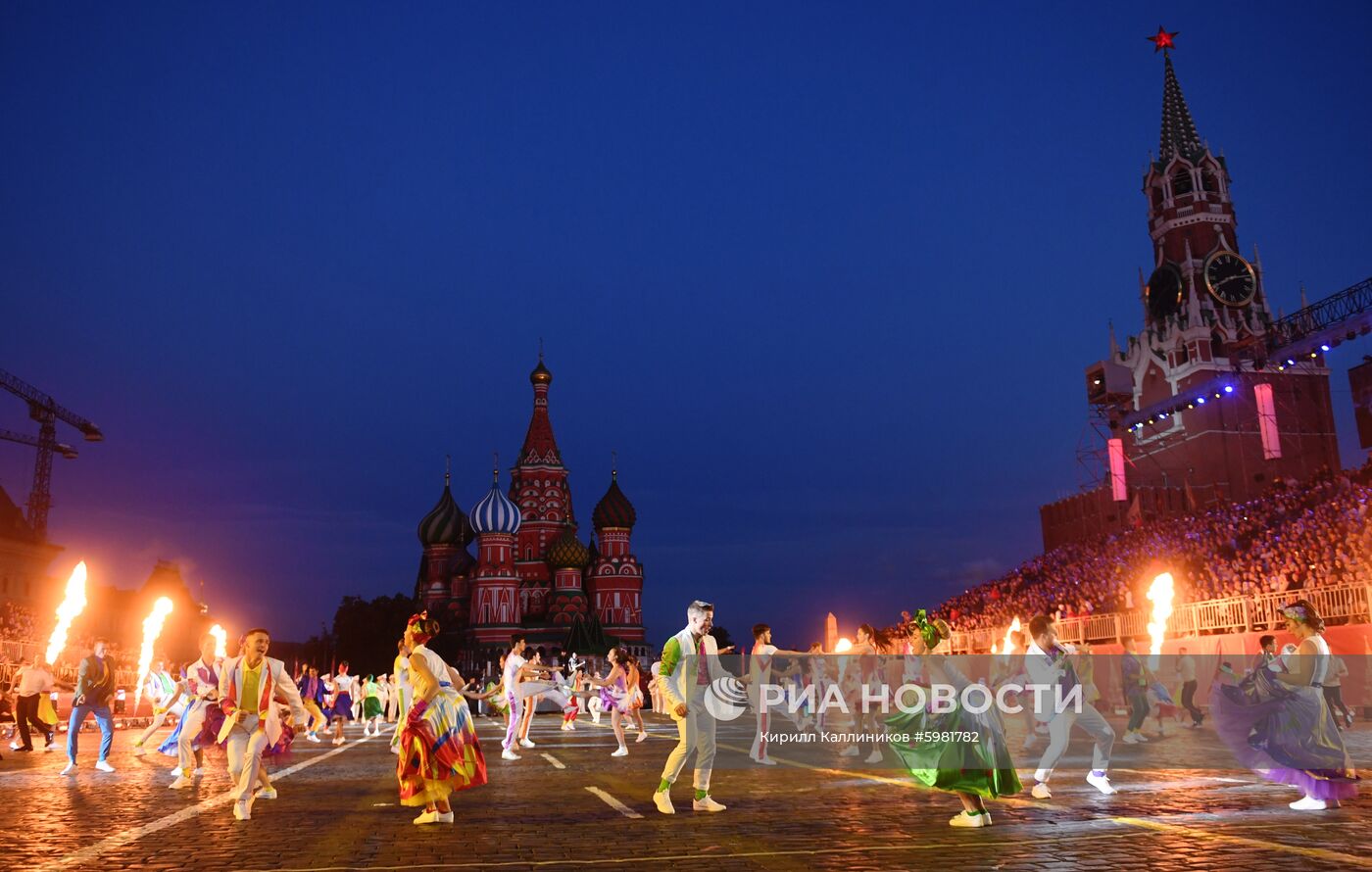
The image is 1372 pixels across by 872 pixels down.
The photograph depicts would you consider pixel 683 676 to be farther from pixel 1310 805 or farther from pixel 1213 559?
pixel 1213 559

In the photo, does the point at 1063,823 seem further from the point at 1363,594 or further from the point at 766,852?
the point at 1363,594

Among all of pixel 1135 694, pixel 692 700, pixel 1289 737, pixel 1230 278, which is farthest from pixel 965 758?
pixel 1230 278

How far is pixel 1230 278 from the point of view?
66562 millimetres

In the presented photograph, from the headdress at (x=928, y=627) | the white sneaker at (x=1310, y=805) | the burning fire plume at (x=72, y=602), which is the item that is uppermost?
the burning fire plume at (x=72, y=602)

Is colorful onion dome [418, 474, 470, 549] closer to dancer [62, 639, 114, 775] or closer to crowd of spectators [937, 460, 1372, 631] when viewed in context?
crowd of spectators [937, 460, 1372, 631]

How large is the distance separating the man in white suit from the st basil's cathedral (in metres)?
70.1

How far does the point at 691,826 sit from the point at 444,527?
285 feet

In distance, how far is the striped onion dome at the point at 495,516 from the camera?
85.2m

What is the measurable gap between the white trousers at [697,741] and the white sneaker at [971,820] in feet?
6.99

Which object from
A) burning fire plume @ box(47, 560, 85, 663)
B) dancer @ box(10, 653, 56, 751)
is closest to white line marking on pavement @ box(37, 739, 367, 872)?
dancer @ box(10, 653, 56, 751)

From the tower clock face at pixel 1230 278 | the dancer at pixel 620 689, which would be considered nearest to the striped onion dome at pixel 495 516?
the tower clock face at pixel 1230 278

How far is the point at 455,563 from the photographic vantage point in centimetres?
9238

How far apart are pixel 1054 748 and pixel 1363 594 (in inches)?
625

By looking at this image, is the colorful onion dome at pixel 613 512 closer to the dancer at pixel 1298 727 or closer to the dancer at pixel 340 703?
the dancer at pixel 340 703
